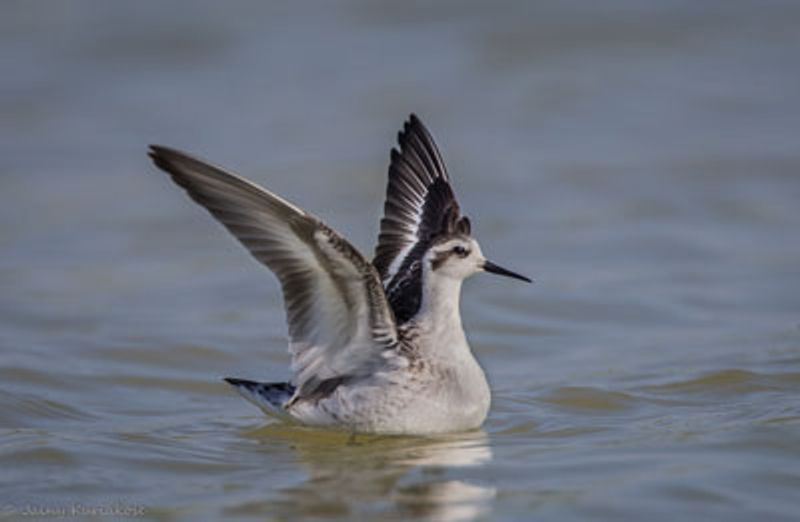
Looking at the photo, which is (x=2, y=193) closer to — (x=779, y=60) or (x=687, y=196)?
(x=687, y=196)

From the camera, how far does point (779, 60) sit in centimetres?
2003

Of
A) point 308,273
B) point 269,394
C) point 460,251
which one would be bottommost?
point 269,394

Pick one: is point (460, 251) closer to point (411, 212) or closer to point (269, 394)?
point (411, 212)

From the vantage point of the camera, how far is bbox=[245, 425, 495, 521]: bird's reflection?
7.77 meters

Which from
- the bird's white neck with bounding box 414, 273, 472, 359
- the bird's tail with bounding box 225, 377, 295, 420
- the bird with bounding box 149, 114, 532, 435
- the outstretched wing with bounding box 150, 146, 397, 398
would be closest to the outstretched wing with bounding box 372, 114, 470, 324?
the bird with bounding box 149, 114, 532, 435

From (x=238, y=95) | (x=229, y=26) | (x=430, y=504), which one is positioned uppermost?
(x=229, y=26)

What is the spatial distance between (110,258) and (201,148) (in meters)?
3.31

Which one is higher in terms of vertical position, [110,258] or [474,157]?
[474,157]

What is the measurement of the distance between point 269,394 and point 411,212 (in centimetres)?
195

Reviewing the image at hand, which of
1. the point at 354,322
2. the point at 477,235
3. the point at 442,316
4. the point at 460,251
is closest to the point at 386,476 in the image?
the point at 354,322

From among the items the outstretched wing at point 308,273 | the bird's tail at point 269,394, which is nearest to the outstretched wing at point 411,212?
the outstretched wing at point 308,273

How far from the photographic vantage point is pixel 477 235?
48.8 ft

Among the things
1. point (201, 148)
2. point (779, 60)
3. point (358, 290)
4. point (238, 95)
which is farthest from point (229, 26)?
point (358, 290)

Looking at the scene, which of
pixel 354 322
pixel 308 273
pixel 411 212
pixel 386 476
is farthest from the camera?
pixel 411 212
